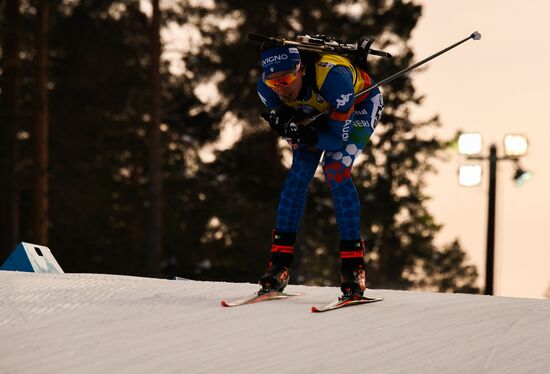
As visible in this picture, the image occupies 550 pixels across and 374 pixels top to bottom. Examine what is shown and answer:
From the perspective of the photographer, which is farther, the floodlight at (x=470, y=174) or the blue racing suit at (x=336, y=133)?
the floodlight at (x=470, y=174)

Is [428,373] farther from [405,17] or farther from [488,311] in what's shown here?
[405,17]

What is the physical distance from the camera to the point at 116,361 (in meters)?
5.81

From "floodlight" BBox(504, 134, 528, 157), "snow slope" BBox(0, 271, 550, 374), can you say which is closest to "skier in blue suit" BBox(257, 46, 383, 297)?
"snow slope" BBox(0, 271, 550, 374)

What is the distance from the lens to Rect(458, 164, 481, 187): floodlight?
15.5 metres

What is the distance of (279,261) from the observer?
23.6 ft

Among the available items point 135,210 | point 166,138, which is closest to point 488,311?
point 166,138

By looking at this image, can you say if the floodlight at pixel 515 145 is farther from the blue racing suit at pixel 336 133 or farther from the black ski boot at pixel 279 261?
the black ski boot at pixel 279 261

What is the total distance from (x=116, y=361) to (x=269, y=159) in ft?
66.7

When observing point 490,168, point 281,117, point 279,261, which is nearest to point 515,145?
point 490,168

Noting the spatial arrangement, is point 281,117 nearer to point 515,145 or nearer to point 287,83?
point 287,83

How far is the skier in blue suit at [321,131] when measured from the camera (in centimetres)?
662

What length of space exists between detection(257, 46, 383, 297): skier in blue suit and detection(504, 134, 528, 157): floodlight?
8661 mm

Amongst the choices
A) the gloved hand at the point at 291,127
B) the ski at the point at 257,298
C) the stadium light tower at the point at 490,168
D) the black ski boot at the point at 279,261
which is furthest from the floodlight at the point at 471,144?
the gloved hand at the point at 291,127

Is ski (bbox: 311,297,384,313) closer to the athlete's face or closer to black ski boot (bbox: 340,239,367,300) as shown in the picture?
black ski boot (bbox: 340,239,367,300)
